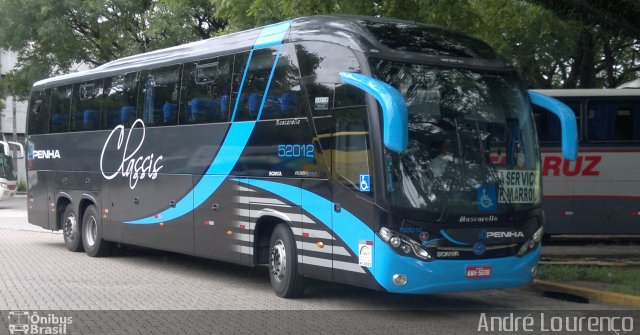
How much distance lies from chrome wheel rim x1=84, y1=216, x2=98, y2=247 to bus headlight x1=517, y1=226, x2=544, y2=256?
940 cm

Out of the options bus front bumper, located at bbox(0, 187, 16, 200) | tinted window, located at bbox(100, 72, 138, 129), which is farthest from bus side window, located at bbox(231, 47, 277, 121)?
bus front bumper, located at bbox(0, 187, 16, 200)

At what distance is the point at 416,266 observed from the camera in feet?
31.9

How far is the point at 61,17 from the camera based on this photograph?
31.6m

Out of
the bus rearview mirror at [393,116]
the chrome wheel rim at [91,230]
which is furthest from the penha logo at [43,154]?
the bus rearview mirror at [393,116]

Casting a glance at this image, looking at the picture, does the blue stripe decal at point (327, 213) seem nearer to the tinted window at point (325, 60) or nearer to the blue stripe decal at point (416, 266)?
the blue stripe decal at point (416, 266)

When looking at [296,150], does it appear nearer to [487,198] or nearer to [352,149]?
[352,149]

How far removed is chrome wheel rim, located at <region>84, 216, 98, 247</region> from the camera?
664 inches

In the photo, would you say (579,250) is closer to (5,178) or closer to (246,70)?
(246,70)

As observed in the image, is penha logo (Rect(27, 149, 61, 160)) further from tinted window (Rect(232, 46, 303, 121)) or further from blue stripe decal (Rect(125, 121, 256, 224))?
tinted window (Rect(232, 46, 303, 121))

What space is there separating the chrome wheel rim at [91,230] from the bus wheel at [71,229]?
269 millimetres

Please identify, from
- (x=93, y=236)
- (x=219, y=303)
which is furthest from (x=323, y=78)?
(x=93, y=236)

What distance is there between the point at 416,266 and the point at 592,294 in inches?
133

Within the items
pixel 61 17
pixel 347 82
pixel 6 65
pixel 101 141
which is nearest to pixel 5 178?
pixel 61 17

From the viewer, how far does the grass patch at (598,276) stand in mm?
11977
